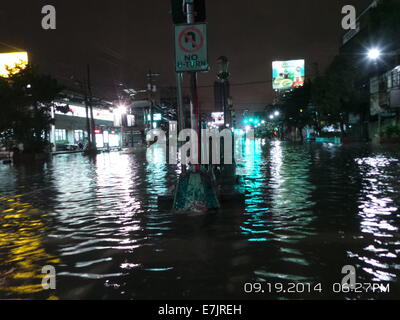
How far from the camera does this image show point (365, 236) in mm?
5949

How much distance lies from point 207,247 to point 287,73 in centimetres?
7644

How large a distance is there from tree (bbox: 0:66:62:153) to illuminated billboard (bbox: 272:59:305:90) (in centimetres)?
5086

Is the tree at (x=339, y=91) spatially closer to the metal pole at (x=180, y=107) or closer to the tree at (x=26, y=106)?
the tree at (x=26, y=106)

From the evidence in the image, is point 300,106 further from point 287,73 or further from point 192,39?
point 192,39

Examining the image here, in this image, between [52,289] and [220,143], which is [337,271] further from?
[220,143]

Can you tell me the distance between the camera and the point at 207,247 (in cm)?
557

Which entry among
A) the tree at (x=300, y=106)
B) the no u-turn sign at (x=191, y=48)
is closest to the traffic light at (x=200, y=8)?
the no u-turn sign at (x=191, y=48)

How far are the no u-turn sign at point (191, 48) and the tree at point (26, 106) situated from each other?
28739 mm

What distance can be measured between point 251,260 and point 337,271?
1021 mm

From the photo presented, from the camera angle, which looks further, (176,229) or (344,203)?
(344,203)

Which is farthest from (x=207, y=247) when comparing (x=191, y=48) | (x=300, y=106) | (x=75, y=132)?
(x=300, y=106)

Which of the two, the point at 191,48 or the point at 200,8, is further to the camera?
the point at 200,8

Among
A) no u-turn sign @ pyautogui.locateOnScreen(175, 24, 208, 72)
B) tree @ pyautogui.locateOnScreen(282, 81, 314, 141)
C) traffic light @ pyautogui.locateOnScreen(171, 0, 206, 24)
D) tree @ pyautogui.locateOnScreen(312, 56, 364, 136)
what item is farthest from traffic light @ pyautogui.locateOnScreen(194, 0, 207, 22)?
tree @ pyautogui.locateOnScreen(282, 81, 314, 141)
